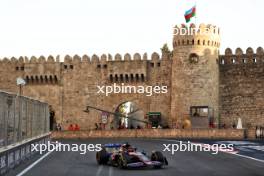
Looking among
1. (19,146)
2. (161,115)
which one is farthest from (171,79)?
(19,146)

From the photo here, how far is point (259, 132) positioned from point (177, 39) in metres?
11.6

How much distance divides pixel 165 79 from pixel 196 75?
392 centimetres

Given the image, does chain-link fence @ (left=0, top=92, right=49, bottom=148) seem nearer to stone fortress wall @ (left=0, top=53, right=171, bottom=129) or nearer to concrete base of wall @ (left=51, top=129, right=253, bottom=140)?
concrete base of wall @ (left=51, top=129, right=253, bottom=140)

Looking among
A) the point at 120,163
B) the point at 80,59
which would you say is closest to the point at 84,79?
the point at 80,59

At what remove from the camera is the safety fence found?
623 inches

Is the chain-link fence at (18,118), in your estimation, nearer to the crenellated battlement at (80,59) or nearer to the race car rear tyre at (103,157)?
the race car rear tyre at (103,157)

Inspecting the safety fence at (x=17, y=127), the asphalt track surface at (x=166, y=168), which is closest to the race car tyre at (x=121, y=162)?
the asphalt track surface at (x=166, y=168)

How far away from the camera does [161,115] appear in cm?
5238

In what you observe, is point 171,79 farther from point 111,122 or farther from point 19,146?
point 19,146

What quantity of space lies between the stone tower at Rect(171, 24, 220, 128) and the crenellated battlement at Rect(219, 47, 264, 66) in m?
1.07

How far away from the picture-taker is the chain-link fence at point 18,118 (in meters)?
15.9

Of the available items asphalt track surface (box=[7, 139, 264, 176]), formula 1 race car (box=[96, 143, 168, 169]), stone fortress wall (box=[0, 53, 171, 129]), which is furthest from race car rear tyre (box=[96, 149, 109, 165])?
stone fortress wall (box=[0, 53, 171, 129])

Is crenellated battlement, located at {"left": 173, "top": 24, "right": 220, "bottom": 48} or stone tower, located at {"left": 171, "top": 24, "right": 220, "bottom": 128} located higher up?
crenellated battlement, located at {"left": 173, "top": 24, "right": 220, "bottom": 48}

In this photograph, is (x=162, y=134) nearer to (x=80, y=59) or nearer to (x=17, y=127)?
(x=80, y=59)
